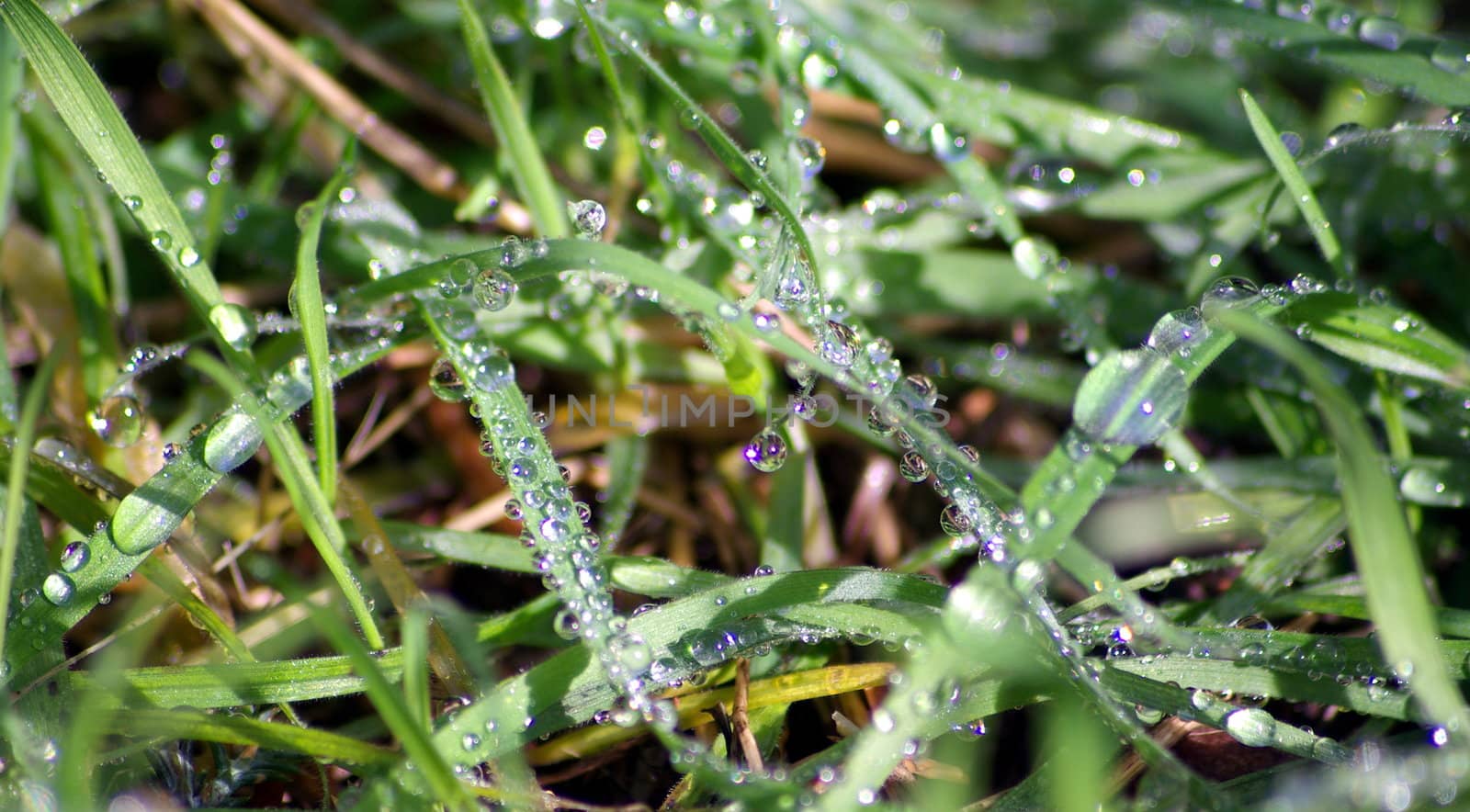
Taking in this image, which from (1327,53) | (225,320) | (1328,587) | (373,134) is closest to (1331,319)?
(1328,587)

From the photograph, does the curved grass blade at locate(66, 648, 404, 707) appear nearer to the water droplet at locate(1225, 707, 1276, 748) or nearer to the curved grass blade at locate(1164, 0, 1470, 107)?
the water droplet at locate(1225, 707, 1276, 748)

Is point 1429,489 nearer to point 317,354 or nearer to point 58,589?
point 317,354

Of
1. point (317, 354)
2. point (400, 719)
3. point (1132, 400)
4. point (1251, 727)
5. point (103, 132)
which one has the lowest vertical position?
point (1251, 727)

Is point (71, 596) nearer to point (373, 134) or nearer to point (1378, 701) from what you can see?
point (373, 134)

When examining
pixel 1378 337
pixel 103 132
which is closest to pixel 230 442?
pixel 103 132

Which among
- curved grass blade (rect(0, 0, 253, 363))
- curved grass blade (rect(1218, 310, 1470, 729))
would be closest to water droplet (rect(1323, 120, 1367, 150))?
curved grass blade (rect(1218, 310, 1470, 729))

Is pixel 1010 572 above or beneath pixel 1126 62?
beneath
